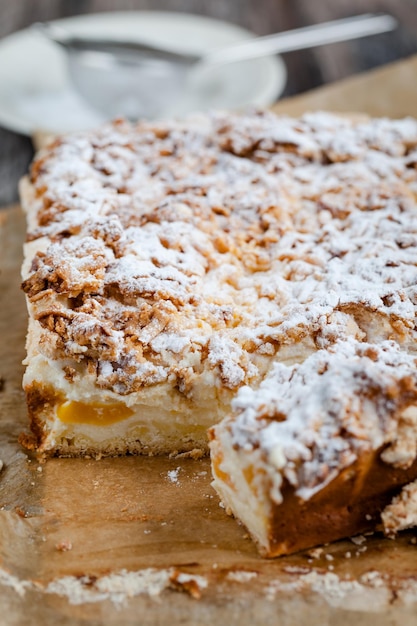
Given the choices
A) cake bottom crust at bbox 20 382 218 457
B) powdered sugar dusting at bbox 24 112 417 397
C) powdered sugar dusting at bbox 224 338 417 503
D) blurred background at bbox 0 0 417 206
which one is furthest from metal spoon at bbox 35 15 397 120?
powdered sugar dusting at bbox 224 338 417 503

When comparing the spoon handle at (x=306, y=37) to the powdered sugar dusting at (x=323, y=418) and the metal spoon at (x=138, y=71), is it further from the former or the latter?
the powdered sugar dusting at (x=323, y=418)

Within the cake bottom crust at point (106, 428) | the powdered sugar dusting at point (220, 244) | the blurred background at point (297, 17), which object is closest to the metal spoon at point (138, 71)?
the blurred background at point (297, 17)

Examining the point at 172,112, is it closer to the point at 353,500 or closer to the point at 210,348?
the point at 210,348

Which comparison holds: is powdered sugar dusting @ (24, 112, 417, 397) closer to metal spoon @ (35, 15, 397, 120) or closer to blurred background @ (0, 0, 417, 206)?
metal spoon @ (35, 15, 397, 120)

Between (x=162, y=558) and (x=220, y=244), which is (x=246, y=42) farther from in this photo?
(x=162, y=558)

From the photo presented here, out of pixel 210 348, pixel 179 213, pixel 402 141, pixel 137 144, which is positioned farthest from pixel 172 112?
pixel 210 348
